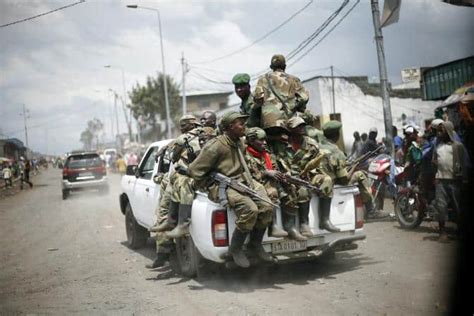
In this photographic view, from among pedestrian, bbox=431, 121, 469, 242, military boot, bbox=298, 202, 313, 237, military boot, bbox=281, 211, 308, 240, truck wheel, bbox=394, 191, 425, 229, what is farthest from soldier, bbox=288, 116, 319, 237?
truck wheel, bbox=394, 191, 425, 229

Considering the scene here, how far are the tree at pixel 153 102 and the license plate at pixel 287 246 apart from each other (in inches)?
1624

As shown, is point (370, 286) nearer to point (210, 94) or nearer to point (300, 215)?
point (300, 215)

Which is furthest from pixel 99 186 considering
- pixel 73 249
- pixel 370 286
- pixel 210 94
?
pixel 210 94

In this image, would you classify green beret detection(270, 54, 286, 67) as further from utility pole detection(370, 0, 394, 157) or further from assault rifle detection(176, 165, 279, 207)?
utility pole detection(370, 0, 394, 157)

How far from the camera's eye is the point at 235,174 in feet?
17.3

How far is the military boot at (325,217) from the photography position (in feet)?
18.2

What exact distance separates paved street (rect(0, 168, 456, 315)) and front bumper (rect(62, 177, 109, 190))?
10688 mm

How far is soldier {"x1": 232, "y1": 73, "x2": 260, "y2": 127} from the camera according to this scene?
6.19 meters

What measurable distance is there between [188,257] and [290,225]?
4.60 feet

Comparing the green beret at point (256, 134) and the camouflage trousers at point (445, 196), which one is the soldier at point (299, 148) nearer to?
the green beret at point (256, 134)

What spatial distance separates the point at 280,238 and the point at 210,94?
186 ft

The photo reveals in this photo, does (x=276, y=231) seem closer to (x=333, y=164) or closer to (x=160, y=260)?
(x=333, y=164)

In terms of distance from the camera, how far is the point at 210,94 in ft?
201

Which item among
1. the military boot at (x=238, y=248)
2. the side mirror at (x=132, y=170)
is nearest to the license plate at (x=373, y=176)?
the side mirror at (x=132, y=170)
